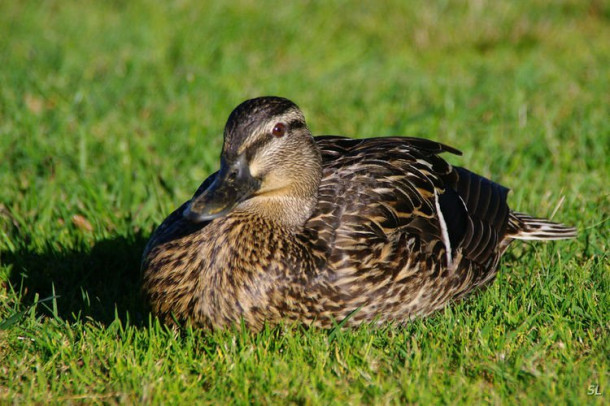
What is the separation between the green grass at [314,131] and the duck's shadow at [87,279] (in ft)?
0.04

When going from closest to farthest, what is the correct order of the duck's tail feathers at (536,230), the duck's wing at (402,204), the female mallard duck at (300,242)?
1. the female mallard duck at (300,242)
2. the duck's wing at (402,204)
3. the duck's tail feathers at (536,230)

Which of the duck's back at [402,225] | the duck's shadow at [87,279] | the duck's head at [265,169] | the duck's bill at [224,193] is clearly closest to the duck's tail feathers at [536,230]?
the duck's back at [402,225]

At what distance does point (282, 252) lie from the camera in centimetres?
416

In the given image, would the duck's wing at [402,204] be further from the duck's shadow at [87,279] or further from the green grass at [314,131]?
the duck's shadow at [87,279]

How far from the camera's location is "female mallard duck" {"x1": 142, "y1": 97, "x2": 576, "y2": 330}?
404 centimetres

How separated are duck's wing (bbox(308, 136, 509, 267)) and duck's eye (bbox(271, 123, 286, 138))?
46 centimetres

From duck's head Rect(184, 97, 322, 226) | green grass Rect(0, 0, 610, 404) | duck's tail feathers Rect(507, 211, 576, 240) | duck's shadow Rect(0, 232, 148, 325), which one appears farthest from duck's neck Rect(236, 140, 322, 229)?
duck's tail feathers Rect(507, 211, 576, 240)

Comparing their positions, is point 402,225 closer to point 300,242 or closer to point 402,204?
point 402,204

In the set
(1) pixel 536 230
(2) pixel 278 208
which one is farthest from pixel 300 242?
(1) pixel 536 230

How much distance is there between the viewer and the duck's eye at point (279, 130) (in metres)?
4.11

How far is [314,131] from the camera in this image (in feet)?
23.2

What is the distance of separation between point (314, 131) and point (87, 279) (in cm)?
273

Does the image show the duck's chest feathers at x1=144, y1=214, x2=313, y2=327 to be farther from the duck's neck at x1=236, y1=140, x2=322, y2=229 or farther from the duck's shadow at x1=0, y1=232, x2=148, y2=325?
the duck's shadow at x1=0, y1=232, x2=148, y2=325

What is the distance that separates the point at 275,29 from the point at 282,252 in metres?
5.15
